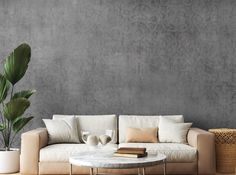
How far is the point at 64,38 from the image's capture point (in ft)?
20.0

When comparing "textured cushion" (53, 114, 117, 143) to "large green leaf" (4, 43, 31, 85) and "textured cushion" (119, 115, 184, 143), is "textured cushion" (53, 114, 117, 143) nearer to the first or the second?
"textured cushion" (119, 115, 184, 143)

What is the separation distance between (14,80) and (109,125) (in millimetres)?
1425

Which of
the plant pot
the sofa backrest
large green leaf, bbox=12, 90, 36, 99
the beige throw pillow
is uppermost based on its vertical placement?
large green leaf, bbox=12, 90, 36, 99

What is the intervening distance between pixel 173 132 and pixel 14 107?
2.11 m

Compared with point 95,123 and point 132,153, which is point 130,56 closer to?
point 95,123

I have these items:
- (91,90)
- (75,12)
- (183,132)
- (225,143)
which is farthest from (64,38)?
(225,143)

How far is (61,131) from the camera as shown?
213 inches

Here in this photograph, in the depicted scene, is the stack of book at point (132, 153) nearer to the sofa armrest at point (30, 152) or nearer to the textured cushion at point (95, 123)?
the sofa armrest at point (30, 152)

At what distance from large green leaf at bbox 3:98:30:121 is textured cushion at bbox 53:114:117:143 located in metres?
0.61

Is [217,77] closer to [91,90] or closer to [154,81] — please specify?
[154,81]

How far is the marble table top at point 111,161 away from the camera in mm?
3727

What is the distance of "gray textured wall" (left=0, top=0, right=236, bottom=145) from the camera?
600cm

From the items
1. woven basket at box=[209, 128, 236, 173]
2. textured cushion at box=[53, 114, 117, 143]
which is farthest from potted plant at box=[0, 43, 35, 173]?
woven basket at box=[209, 128, 236, 173]

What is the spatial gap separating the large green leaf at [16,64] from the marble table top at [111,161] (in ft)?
5.77
